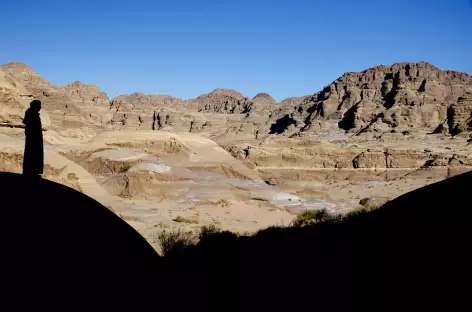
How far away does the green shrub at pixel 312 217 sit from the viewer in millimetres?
14300

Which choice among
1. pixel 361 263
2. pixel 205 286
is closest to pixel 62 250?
pixel 205 286

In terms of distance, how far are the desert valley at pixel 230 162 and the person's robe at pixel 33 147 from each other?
645 cm

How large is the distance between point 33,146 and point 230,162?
19.1 meters

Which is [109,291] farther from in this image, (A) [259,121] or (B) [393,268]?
(A) [259,121]

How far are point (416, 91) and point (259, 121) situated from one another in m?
44.5

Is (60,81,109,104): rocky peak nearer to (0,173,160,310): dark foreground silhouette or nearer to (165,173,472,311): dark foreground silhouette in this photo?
(165,173,472,311): dark foreground silhouette

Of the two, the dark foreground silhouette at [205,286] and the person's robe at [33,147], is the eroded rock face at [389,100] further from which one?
the person's robe at [33,147]

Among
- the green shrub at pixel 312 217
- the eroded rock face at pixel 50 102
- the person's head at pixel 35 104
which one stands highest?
the eroded rock face at pixel 50 102

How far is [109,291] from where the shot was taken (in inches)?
172

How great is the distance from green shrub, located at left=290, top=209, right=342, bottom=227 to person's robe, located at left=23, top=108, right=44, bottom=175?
10101 millimetres

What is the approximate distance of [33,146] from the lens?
598 cm

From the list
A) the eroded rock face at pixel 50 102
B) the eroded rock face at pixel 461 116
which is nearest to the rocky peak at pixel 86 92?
the eroded rock face at pixel 50 102

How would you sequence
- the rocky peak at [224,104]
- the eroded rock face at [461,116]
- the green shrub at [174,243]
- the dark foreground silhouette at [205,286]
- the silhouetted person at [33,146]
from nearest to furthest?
the dark foreground silhouette at [205,286] → the silhouetted person at [33,146] → the green shrub at [174,243] → the eroded rock face at [461,116] → the rocky peak at [224,104]

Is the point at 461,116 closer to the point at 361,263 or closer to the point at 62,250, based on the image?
the point at 361,263
